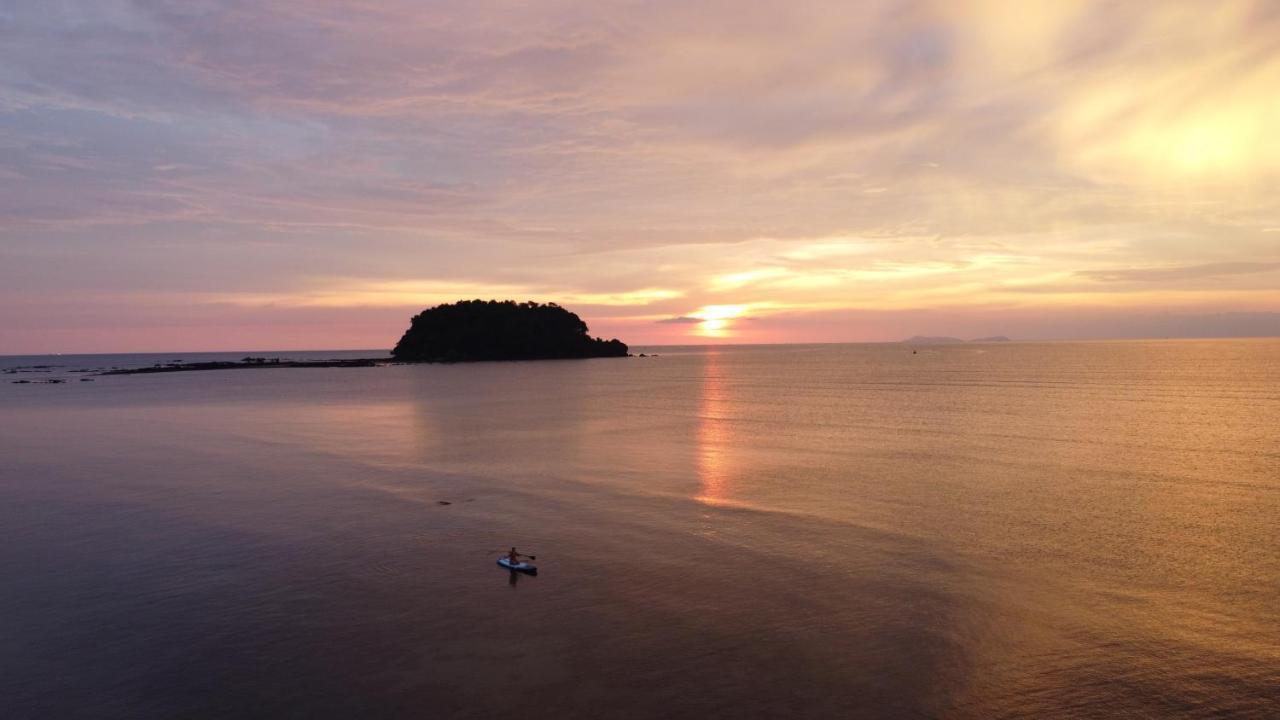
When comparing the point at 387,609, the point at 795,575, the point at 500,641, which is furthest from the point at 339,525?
the point at 795,575

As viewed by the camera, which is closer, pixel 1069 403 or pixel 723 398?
pixel 1069 403

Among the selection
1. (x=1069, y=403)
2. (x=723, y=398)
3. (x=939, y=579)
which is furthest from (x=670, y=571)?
(x=723, y=398)

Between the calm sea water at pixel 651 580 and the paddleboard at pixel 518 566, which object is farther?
the paddleboard at pixel 518 566

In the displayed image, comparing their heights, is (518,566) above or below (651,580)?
above

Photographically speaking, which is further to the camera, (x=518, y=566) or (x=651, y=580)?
(x=518, y=566)

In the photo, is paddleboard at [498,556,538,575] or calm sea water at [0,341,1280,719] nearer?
Answer: calm sea water at [0,341,1280,719]

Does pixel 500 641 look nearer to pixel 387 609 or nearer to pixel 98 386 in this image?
pixel 387 609

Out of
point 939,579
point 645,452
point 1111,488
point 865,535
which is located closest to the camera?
point 939,579

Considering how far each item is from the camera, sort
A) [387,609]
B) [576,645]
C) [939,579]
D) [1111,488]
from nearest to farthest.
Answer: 1. [576,645]
2. [387,609]
3. [939,579]
4. [1111,488]
